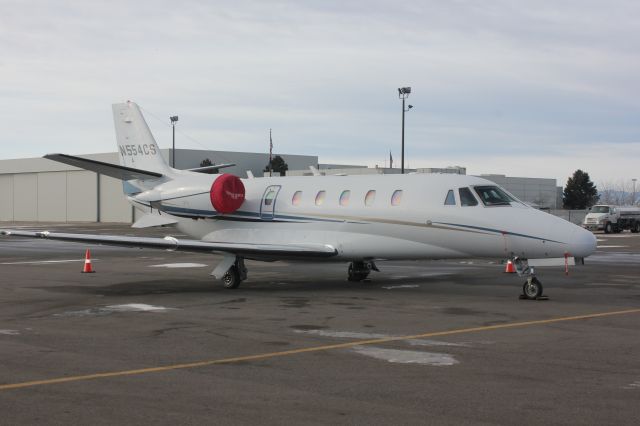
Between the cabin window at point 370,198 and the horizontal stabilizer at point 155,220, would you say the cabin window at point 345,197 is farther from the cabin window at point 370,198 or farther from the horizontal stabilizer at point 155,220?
the horizontal stabilizer at point 155,220

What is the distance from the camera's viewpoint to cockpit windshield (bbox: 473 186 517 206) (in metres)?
17.8

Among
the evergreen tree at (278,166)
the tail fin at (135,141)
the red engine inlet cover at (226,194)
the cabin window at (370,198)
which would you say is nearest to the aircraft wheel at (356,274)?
the cabin window at (370,198)

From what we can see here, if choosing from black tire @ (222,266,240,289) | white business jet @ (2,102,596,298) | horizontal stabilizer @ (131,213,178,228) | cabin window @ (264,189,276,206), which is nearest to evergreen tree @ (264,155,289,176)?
white business jet @ (2,102,596,298)

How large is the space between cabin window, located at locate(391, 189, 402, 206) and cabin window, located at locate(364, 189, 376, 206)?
21.4 inches

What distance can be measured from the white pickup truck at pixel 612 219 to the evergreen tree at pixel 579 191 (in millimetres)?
48317

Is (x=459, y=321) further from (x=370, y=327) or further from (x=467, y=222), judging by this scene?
(x=467, y=222)

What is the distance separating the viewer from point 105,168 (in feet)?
70.5

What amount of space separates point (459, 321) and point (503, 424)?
6.65m

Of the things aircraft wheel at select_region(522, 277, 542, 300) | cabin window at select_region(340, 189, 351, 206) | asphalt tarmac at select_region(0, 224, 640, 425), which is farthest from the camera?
cabin window at select_region(340, 189, 351, 206)

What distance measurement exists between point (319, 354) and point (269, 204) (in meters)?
11.2

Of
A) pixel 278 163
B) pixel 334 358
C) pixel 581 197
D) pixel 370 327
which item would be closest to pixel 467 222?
pixel 370 327

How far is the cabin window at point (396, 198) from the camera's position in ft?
62.4

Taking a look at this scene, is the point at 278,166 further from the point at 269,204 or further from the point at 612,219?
the point at 269,204

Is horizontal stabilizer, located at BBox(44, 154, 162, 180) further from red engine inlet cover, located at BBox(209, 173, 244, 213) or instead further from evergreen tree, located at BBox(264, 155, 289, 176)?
evergreen tree, located at BBox(264, 155, 289, 176)
